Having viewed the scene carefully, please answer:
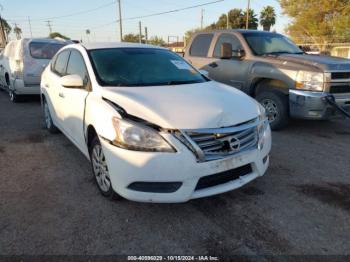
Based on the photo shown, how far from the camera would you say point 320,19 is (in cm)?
3903

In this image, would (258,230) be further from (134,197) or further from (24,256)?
(24,256)

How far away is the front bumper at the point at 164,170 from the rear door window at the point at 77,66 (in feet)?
4.13

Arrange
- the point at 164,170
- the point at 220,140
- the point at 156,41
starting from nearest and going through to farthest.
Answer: the point at 164,170 → the point at 220,140 → the point at 156,41

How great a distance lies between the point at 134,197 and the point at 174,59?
2340 mm

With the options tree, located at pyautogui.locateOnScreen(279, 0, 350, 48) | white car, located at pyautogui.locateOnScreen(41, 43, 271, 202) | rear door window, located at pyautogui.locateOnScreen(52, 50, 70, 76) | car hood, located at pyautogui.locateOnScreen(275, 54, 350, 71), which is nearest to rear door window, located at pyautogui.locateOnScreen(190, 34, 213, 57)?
car hood, located at pyautogui.locateOnScreen(275, 54, 350, 71)

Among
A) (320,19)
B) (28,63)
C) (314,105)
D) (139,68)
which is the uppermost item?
(320,19)

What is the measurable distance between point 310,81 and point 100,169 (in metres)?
3.86

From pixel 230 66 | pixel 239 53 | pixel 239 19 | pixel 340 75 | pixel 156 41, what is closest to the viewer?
pixel 340 75

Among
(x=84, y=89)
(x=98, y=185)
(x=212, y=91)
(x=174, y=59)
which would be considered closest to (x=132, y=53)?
(x=174, y=59)

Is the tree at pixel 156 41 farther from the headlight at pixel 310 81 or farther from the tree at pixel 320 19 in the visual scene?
the headlight at pixel 310 81

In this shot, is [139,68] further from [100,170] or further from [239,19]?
[239,19]

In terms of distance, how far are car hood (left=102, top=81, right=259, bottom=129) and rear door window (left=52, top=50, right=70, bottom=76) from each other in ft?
5.54

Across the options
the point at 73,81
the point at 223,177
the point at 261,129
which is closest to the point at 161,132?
the point at 223,177

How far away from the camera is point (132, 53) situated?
417 cm
